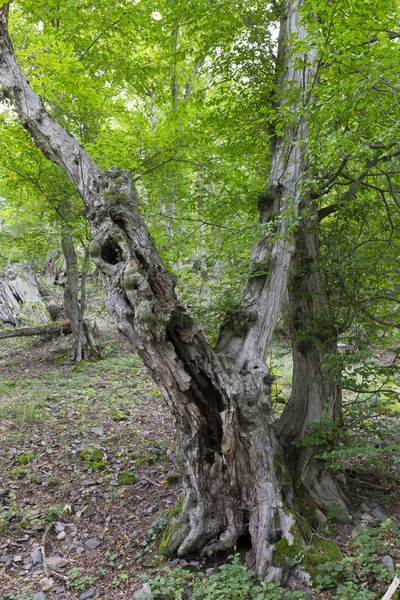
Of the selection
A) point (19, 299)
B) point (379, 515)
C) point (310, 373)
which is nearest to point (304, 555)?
point (379, 515)

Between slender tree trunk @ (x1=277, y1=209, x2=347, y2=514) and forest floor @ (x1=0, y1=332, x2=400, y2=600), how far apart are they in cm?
57

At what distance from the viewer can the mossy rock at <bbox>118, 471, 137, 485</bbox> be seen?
4.94m

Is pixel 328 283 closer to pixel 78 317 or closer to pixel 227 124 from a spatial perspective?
pixel 227 124

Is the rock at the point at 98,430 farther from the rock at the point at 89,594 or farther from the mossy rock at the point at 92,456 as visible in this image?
the rock at the point at 89,594

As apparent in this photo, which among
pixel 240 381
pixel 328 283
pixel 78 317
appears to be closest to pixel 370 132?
pixel 328 283

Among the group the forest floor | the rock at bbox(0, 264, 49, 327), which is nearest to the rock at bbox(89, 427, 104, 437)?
the forest floor

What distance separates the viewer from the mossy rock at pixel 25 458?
17.0 ft

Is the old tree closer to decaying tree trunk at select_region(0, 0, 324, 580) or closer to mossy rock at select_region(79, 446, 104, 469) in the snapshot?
decaying tree trunk at select_region(0, 0, 324, 580)


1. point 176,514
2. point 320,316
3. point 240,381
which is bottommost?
Answer: point 176,514

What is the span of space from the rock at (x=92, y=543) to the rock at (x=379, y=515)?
2871 mm

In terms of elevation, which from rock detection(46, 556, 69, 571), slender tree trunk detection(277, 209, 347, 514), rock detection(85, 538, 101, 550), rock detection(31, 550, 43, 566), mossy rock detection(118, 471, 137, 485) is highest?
slender tree trunk detection(277, 209, 347, 514)

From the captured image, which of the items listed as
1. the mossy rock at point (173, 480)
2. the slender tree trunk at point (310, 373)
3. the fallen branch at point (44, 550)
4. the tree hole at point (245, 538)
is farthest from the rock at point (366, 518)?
the fallen branch at point (44, 550)

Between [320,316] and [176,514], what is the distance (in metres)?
2.60

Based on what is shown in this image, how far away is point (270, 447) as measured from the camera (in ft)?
12.3
